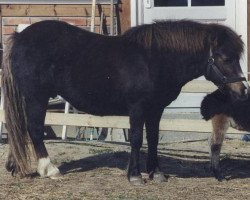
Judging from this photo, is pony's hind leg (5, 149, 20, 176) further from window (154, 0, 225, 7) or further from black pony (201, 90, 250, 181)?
window (154, 0, 225, 7)

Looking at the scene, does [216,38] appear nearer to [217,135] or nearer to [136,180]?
[217,135]

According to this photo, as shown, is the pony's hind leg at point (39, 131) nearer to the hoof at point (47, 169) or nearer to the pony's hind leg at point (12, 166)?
the hoof at point (47, 169)

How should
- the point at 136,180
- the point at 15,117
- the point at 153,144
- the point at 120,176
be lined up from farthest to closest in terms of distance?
the point at 120,176 → the point at 153,144 → the point at 15,117 → the point at 136,180

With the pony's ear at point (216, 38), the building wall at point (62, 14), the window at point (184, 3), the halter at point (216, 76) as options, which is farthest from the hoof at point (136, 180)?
the window at point (184, 3)

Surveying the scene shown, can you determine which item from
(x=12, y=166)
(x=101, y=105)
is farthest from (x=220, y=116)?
(x=12, y=166)

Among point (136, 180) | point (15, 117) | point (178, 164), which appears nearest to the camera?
point (136, 180)

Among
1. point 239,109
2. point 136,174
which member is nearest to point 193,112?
point 239,109

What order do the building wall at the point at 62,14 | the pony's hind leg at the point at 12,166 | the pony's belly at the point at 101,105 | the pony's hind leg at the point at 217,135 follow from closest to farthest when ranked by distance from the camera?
the pony's belly at the point at 101,105 < the pony's hind leg at the point at 12,166 < the pony's hind leg at the point at 217,135 < the building wall at the point at 62,14

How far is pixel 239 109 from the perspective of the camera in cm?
734

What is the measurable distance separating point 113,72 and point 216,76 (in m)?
1.00

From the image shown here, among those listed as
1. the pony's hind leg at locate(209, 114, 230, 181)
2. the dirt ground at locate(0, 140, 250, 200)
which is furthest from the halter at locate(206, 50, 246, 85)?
the dirt ground at locate(0, 140, 250, 200)

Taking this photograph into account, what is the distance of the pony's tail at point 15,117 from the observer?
7020 millimetres

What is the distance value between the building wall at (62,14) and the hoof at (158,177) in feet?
12.9

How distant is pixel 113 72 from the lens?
674cm
